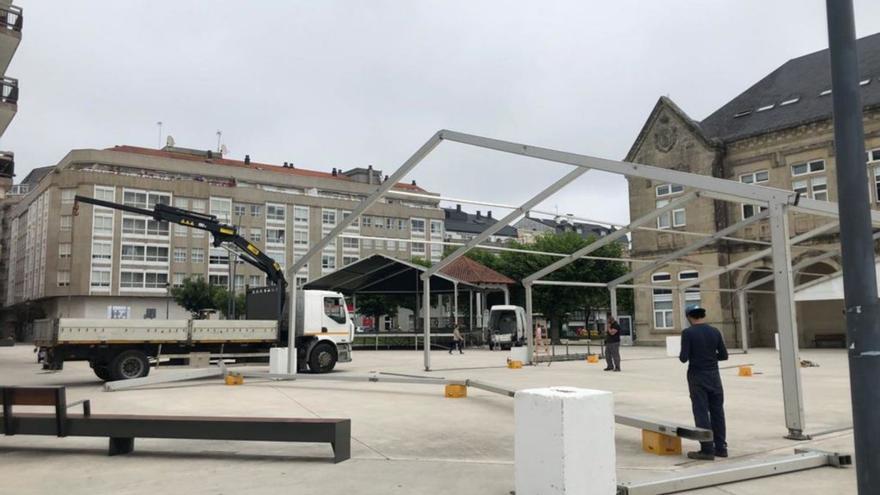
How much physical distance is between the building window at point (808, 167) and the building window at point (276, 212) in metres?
58.3

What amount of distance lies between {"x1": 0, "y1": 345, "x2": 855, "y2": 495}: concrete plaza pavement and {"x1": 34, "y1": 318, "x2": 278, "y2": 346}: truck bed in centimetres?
263

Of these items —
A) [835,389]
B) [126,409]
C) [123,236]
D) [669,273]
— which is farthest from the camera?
[123,236]

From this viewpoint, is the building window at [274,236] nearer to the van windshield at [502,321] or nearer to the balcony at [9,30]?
the van windshield at [502,321]

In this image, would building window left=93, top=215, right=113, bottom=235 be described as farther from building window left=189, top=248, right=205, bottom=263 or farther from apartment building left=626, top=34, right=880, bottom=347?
apartment building left=626, top=34, right=880, bottom=347

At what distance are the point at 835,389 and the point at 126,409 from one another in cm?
1397

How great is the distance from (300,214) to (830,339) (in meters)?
60.1

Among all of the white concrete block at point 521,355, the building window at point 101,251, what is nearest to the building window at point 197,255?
the building window at point 101,251

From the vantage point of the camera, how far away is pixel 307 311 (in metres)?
20.8

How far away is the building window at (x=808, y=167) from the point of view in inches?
1284

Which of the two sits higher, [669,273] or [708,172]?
[708,172]

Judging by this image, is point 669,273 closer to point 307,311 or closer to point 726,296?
point 726,296

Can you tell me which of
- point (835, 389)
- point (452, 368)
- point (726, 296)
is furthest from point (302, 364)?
point (726, 296)

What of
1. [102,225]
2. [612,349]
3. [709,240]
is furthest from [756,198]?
[102,225]

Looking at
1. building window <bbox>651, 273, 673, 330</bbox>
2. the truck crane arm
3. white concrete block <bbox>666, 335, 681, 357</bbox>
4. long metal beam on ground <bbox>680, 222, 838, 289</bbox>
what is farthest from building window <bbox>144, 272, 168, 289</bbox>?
long metal beam on ground <bbox>680, 222, 838, 289</bbox>
